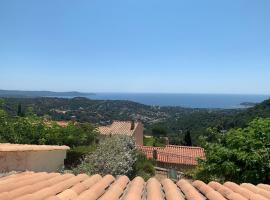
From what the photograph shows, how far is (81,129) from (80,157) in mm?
4260

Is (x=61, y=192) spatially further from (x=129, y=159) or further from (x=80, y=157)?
(x=80, y=157)

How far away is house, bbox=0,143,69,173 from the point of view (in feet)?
24.9

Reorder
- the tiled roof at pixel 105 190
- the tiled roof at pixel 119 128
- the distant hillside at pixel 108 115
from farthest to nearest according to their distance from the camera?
the distant hillside at pixel 108 115 < the tiled roof at pixel 119 128 < the tiled roof at pixel 105 190

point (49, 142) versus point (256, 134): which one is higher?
point (256, 134)

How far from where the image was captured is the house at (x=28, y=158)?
7590 mm

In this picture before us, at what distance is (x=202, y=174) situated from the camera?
11.9 meters

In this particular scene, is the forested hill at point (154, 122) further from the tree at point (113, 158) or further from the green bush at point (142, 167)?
the tree at point (113, 158)

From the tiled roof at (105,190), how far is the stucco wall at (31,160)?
2.10 metres

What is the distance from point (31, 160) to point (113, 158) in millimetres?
4250

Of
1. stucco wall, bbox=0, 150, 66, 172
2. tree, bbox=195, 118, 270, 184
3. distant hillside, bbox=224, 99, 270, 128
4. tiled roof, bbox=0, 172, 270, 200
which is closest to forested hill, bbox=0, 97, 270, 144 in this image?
distant hillside, bbox=224, 99, 270, 128

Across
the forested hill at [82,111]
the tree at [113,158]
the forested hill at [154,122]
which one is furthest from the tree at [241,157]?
the forested hill at [82,111]

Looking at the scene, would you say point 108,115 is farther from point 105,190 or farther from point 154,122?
point 105,190

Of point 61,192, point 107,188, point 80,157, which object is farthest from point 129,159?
point 61,192

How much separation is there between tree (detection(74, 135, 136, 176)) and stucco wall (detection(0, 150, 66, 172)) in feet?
3.55
